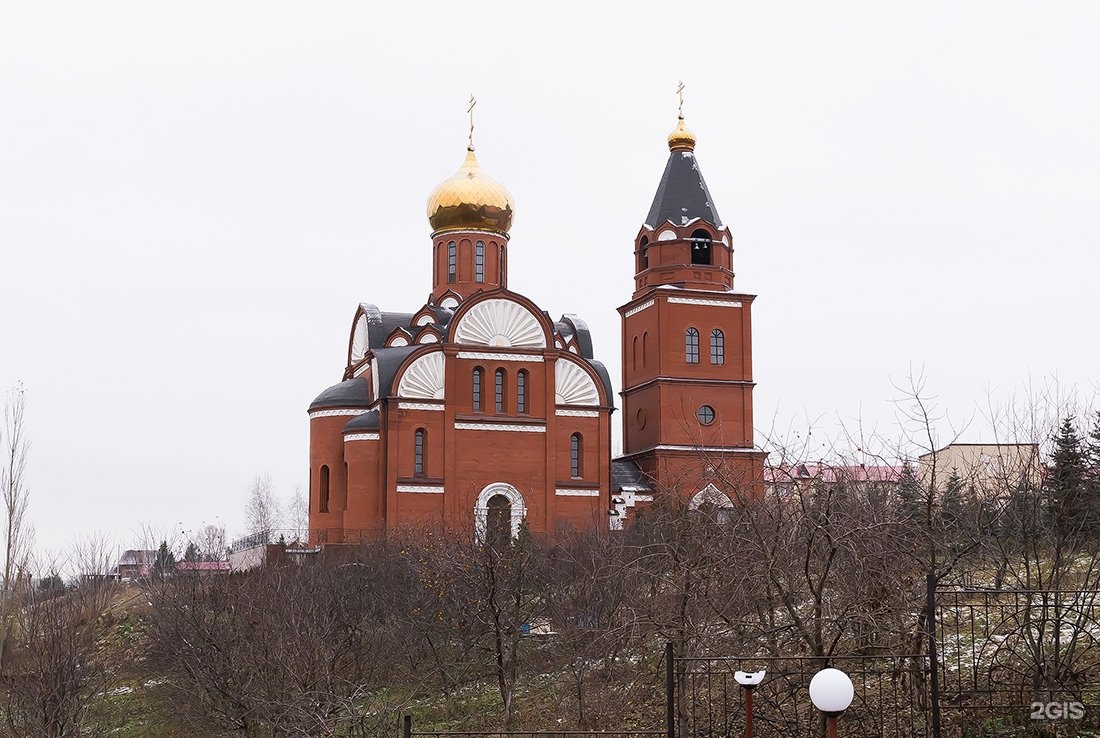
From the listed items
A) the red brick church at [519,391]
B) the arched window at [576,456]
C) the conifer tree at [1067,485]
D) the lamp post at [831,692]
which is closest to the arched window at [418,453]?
the red brick church at [519,391]

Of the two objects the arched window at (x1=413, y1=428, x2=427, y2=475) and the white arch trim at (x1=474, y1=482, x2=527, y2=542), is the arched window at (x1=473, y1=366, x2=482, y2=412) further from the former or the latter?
the white arch trim at (x1=474, y1=482, x2=527, y2=542)

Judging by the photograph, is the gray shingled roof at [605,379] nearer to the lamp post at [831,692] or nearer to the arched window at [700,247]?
the arched window at [700,247]

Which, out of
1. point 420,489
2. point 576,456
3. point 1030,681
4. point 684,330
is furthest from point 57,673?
point 684,330

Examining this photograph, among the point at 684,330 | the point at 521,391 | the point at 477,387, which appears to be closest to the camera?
the point at 477,387

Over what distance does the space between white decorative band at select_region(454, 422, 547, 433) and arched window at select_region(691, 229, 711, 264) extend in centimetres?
677

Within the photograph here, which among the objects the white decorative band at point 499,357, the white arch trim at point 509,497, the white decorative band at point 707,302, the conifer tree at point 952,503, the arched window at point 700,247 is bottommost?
the conifer tree at point 952,503

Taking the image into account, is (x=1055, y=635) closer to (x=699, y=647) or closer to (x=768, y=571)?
(x=768, y=571)

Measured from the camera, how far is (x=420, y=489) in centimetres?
3225

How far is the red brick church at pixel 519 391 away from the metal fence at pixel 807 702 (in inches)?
695

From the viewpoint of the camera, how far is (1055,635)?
1039cm

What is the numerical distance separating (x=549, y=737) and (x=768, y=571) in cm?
492

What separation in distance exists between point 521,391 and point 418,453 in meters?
3.07

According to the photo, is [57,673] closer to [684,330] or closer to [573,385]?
[573,385]

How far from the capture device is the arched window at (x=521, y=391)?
1320 inches
